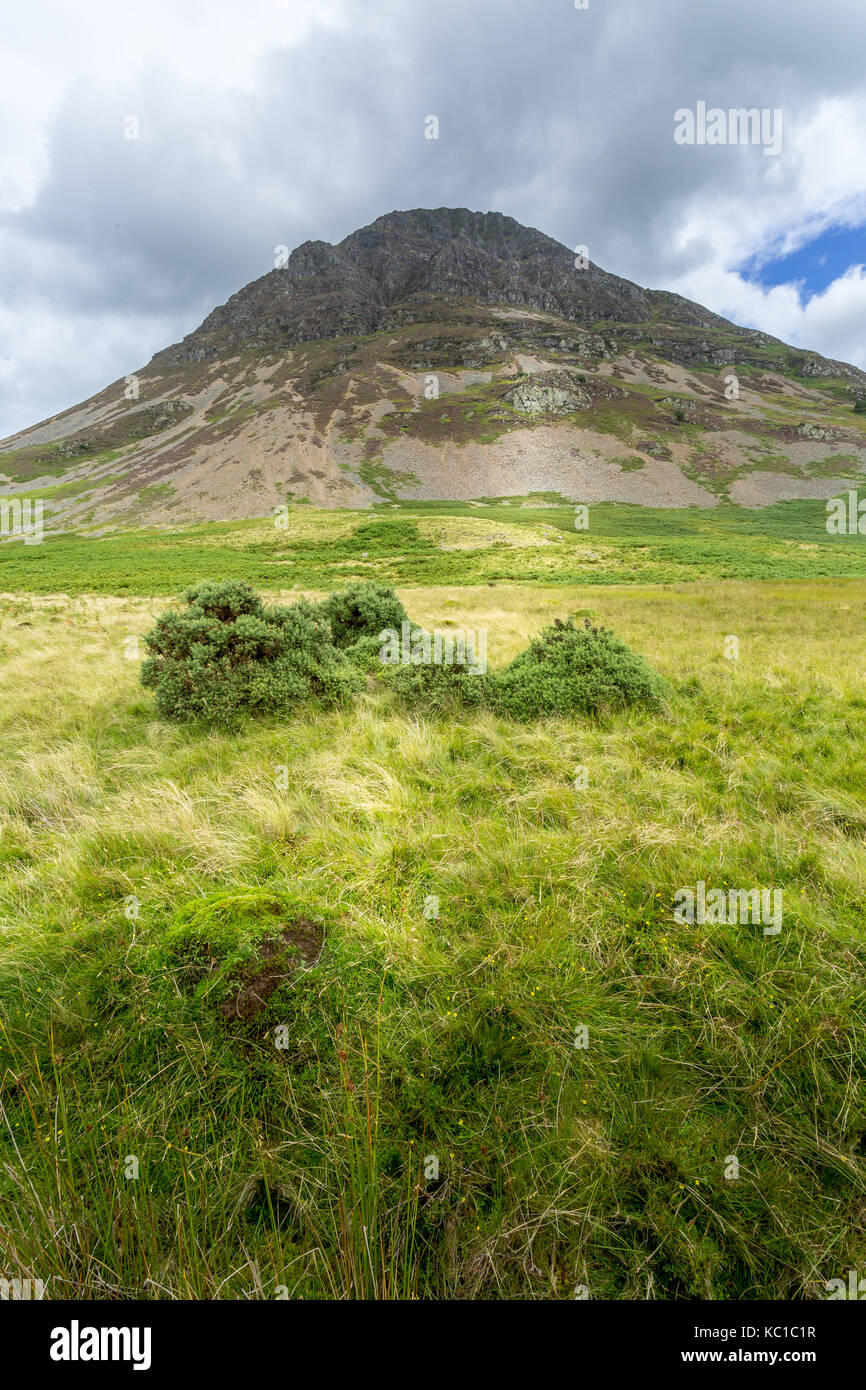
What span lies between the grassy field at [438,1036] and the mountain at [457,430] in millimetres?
99667

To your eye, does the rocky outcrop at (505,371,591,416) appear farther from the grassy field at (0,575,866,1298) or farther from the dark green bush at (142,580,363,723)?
the grassy field at (0,575,866,1298)

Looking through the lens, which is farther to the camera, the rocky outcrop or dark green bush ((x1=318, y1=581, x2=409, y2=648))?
the rocky outcrop

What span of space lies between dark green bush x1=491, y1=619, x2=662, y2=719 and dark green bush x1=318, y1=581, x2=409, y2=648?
3.53m

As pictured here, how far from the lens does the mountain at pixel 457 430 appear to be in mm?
103812

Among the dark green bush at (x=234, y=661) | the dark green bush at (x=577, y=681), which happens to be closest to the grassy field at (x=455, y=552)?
the dark green bush at (x=234, y=661)

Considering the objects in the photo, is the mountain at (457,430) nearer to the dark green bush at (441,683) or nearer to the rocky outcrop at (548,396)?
the rocky outcrop at (548,396)

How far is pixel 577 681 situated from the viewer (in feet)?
22.5

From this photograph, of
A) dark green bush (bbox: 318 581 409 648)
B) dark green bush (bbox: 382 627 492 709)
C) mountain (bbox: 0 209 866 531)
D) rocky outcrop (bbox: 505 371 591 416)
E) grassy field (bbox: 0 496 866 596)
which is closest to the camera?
dark green bush (bbox: 382 627 492 709)

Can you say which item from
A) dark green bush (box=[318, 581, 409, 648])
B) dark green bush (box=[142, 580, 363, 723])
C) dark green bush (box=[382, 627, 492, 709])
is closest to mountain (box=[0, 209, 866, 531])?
dark green bush (box=[318, 581, 409, 648])

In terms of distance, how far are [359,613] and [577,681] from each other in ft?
16.7

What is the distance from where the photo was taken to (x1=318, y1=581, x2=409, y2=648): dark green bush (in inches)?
398

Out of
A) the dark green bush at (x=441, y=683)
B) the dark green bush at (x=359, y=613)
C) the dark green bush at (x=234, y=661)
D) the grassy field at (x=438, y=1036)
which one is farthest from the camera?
the dark green bush at (x=359, y=613)

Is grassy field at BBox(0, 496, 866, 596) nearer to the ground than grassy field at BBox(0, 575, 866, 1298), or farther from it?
farther from it
